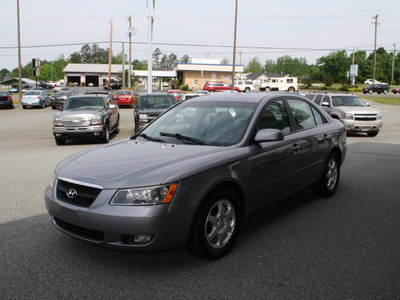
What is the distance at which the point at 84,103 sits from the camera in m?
14.0

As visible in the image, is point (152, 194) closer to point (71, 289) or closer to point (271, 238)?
point (71, 289)

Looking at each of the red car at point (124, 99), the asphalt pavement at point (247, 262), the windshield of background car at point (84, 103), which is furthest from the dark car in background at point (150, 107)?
the red car at point (124, 99)

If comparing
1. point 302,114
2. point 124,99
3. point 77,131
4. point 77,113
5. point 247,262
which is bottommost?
point 247,262

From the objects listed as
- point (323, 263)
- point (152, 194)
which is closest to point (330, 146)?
point (323, 263)

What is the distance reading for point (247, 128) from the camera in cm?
438

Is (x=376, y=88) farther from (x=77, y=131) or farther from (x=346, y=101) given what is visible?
(x=77, y=131)

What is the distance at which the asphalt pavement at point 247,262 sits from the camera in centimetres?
321

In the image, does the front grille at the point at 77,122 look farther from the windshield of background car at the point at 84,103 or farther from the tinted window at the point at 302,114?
the tinted window at the point at 302,114

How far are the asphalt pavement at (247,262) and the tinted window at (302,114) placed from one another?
3.93ft

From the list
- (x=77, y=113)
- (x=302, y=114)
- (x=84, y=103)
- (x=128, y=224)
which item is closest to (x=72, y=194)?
(x=128, y=224)

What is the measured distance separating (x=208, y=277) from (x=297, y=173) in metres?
2.15

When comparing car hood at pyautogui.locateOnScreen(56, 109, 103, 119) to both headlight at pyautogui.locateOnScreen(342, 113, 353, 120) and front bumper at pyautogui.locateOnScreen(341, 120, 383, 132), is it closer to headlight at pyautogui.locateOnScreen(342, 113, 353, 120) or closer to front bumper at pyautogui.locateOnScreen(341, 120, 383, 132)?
headlight at pyautogui.locateOnScreen(342, 113, 353, 120)

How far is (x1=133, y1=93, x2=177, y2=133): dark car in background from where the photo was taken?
48.1ft

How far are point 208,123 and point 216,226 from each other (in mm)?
1352
